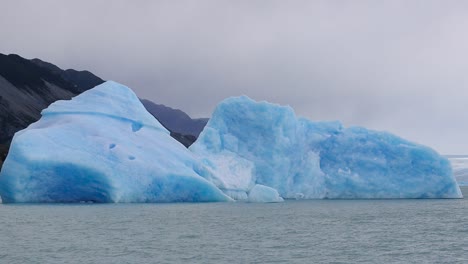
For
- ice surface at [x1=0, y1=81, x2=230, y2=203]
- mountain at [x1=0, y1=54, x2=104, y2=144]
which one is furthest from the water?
mountain at [x1=0, y1=54, x2=104, y2=144]

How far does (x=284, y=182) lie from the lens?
41.8 metres

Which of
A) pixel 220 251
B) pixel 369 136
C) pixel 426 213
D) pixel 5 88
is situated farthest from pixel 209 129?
pixel 5 88

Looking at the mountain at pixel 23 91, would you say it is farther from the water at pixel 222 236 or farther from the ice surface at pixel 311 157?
the water at pixel 222 236

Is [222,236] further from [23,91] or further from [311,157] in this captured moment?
[23,91]

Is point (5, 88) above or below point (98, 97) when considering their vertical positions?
above

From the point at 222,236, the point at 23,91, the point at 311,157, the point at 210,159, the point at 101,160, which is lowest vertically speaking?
the point at 222,236

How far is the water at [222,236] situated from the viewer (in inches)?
659

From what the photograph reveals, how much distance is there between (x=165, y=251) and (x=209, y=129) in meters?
23.4

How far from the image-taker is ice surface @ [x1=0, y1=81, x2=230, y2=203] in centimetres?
3098

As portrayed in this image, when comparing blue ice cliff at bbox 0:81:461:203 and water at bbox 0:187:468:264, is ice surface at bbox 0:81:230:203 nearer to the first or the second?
blue ice cliff at bbox 0:81:461:203

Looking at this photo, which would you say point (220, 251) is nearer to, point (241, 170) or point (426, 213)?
point (426, 213)

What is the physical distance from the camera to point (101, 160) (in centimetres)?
3173

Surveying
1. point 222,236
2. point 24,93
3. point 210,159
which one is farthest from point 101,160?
point 24,93

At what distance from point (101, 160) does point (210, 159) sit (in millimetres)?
9125
